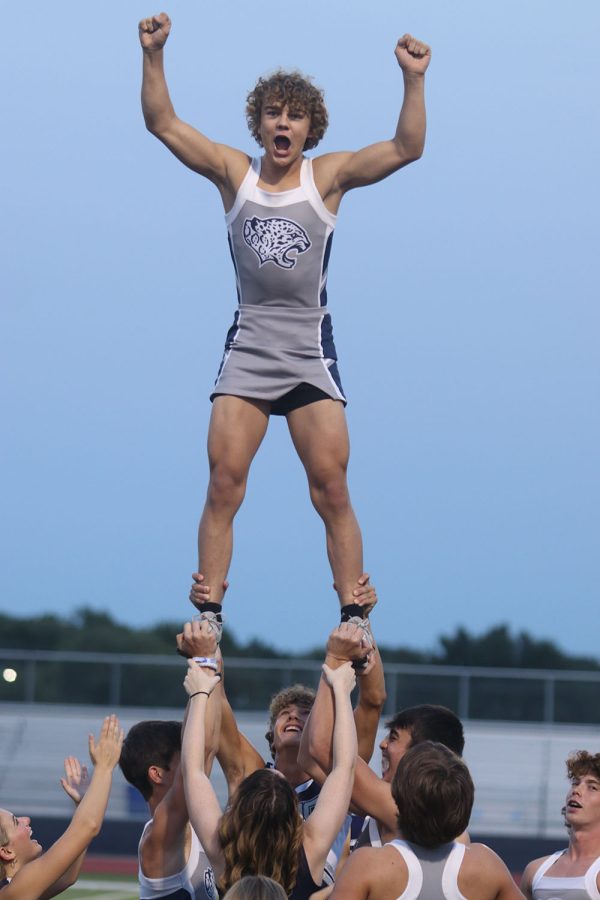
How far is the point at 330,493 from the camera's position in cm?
671

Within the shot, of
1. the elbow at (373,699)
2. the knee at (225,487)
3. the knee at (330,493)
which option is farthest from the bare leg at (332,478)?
the elbow at (373,699)

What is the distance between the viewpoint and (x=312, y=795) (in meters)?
6.50

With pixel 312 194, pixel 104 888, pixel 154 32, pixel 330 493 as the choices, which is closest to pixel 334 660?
pixel 330 493

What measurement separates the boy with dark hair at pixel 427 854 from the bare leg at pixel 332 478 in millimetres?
1752

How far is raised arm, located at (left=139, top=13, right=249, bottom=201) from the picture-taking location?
6.50 metres

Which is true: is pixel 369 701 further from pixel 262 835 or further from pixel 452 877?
pixel 262 835

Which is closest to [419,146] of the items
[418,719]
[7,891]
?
[418,719]

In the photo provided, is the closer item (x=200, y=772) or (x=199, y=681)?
(x=200, y=772)

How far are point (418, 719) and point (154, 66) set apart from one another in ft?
10.3

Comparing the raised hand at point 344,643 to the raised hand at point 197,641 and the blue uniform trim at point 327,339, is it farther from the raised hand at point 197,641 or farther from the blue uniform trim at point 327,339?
the blue uniform trim at point 327,339

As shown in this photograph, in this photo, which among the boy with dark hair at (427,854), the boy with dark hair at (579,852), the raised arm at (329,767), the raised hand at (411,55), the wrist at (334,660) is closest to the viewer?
the boy with dark hair at (427,854)

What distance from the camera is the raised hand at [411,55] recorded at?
253 inches

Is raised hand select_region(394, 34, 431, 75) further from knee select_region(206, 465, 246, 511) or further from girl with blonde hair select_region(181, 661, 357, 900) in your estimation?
girl with blonde hair select_region(181, 661, 357, 900)

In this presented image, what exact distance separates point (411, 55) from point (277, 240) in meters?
1.02
